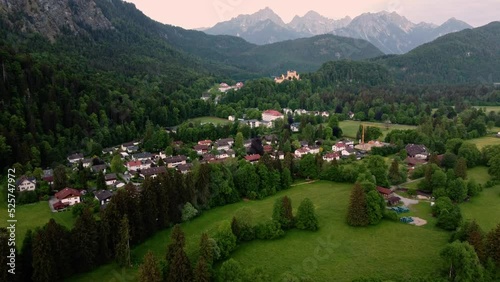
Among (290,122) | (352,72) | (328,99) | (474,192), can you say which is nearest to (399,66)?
(352,72)

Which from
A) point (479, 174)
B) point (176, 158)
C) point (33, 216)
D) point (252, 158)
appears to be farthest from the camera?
point (252, 158)

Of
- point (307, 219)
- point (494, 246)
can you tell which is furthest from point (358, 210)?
point (494, 246)

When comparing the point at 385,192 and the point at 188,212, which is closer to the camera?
the point at 188,212

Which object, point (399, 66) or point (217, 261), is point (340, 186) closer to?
point (217, 261)

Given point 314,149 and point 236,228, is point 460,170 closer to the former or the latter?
point 314,149

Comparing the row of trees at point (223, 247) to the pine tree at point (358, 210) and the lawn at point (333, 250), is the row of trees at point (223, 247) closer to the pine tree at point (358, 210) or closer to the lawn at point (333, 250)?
the lawn at point (333, 250)

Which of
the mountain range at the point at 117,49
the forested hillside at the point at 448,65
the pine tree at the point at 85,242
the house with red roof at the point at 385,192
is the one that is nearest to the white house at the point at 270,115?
the mountain range at the point at 117,49

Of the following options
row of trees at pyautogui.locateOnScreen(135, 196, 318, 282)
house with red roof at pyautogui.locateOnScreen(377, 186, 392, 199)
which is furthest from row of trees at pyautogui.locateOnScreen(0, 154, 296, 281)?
house with red roof at pyautogui.locateOnScreen(377, 186, 392, 199)
